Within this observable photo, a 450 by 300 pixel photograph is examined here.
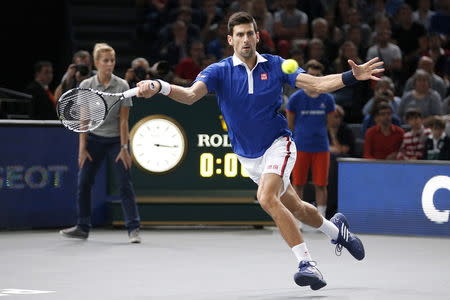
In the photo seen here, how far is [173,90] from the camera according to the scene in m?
8.07

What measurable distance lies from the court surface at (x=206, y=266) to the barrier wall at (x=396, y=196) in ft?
0.71

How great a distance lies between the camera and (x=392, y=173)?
1229cm

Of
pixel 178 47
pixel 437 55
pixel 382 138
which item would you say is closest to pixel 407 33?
pixel 437 55

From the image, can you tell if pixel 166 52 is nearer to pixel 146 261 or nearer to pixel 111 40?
pixel 111 40

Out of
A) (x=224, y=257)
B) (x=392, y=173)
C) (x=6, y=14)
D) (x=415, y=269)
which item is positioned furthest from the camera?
(x=6, y=14)

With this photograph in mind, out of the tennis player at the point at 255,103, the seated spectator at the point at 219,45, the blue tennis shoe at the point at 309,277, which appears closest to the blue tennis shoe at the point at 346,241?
the tennis player at the point at 255,103

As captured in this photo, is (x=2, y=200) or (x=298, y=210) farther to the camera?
(x=2, y=200)

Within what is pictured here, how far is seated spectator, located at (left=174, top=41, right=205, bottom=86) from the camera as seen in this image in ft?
51.6

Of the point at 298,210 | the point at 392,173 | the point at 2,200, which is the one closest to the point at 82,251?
the point at 2,200

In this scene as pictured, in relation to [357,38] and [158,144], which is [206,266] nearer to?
[158,144]

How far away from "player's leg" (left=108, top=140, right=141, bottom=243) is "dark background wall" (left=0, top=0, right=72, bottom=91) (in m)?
6.72

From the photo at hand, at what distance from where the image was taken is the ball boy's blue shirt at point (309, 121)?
12.9 metres

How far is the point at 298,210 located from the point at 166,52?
28.1ft

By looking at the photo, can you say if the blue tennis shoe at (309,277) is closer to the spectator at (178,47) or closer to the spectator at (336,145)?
the spectator at (336,145)
